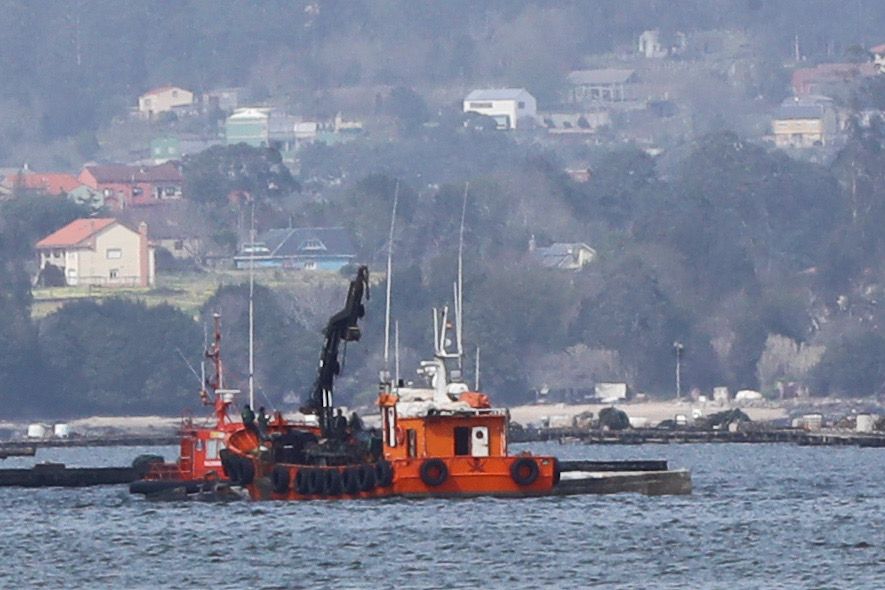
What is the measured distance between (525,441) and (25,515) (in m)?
60.7

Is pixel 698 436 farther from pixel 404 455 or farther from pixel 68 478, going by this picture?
pixel 404 455

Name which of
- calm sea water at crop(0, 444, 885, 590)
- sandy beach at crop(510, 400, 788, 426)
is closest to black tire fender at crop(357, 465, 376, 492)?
calm sea water at crop(0, 444, 885, 590)

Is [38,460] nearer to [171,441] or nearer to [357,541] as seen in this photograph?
[171,441]

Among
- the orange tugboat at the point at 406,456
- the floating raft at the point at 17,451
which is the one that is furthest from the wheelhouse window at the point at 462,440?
the floating raft at the point at 17,451

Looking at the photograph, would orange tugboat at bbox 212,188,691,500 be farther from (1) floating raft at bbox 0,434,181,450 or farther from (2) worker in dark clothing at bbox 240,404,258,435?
(1) floating raft at bbox 0,434,181,450

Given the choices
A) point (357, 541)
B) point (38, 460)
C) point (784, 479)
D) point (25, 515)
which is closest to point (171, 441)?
point (38, 460)

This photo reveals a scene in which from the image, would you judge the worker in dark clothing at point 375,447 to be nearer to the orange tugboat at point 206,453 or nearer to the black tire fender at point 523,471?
the orange tugboat at point 206,453

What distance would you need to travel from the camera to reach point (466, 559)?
3031 inches

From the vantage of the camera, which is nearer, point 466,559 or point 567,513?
point 466,559

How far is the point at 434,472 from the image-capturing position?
8775cm

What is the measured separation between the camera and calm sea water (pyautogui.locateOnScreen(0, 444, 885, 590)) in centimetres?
7381

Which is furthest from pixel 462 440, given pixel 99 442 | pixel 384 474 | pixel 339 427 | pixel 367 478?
pixel 99 442

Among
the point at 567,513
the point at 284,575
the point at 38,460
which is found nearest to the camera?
the point at 284,575

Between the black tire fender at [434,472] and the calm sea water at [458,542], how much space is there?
A: 64 cm
